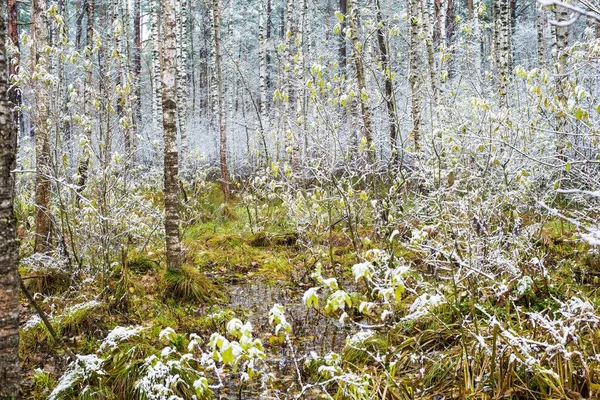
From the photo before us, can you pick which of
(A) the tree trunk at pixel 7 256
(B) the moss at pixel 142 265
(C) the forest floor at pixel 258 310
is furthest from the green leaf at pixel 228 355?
(B) the moss at pixel 142 265

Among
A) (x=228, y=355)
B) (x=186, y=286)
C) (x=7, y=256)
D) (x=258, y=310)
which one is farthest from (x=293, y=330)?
(x=7, y=256)

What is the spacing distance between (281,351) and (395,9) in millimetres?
27786

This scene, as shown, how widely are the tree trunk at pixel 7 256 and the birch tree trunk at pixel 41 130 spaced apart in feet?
12.2

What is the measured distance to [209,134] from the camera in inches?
969

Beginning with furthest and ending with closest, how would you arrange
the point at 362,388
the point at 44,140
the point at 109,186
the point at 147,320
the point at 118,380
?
1. the point at 44,140
2. the point at 109,186
3. the point at 147,320
4. the point at 118,380
5. the point at 362,388

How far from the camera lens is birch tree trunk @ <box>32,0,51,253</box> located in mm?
6715

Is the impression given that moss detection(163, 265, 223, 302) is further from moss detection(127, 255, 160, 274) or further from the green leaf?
the green leaf

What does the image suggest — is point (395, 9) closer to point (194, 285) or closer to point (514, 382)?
point (194, 285)

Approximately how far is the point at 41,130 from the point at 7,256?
4253mm

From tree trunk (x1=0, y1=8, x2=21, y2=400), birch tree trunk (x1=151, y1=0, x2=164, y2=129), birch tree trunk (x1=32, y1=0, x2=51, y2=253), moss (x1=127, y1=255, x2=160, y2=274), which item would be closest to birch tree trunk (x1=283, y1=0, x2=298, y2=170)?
moss (x1=127, y1=255, x2=160, y2=274)

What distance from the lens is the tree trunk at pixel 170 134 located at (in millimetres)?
6488

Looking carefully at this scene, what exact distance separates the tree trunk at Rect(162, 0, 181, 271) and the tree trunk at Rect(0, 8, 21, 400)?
343cm

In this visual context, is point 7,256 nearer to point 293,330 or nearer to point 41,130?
point 293,330

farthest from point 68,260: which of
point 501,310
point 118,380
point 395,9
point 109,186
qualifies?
point 395,9
